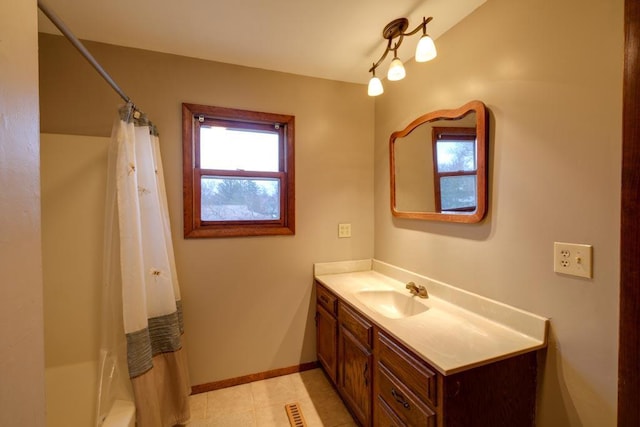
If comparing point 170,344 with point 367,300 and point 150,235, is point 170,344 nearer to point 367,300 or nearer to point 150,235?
point 150,235

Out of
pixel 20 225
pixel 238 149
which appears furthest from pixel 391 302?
pixel 20 225

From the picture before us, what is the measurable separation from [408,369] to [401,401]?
0.18 metres

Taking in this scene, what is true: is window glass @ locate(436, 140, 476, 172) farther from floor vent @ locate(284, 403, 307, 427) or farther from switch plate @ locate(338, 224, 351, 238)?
floor vent @ locate(284, 403, 307, 427)

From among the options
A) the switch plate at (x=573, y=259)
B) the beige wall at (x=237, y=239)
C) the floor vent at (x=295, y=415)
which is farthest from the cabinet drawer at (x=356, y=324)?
the switch plate at (x=573, y=259)

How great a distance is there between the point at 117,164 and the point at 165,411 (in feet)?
4.90

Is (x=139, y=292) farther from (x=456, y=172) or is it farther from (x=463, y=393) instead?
(x=456, y=172)

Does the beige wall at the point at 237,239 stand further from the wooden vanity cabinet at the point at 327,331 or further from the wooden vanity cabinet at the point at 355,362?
the wooden vanity cabinet at the point at 355,362

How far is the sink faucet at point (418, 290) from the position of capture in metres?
1.66

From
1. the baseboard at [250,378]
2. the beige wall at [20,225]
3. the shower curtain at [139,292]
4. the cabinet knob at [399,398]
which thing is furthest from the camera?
the baseboard at [250,378]

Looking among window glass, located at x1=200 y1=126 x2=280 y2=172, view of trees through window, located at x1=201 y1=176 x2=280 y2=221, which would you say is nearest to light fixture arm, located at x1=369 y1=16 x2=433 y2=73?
window glass, located at x1=200 y1=126 x2=280 y2=172

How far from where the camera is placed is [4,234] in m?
0.50

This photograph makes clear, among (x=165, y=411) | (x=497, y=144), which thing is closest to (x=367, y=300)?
(x=497, y=144)

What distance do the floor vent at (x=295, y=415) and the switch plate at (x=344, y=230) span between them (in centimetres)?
126

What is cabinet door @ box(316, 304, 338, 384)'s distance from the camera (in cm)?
186
